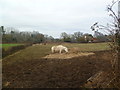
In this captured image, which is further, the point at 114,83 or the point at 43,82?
the point at 43,82

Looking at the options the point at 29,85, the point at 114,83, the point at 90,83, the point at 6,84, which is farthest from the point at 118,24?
the point at 6,84

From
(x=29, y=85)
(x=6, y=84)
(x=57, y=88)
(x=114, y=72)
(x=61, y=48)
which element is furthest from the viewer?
(x=61, y=48)

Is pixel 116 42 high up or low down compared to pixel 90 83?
up

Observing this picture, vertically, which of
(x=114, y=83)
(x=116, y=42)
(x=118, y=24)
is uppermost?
(x=118, y=24)

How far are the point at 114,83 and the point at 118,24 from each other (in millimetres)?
1208

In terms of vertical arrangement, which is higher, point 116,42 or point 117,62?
point 116,42

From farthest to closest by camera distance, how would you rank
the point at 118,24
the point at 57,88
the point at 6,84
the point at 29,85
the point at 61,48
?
the point at 61,48 < the point at 6,84 < the point at 29,85 < the point at 57,88 < the point at 118,24

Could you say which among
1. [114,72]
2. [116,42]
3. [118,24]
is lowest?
[114,72]

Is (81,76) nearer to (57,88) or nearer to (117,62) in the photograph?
(57,88)

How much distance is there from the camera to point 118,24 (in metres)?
3.47

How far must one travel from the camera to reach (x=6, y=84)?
26.9 ft

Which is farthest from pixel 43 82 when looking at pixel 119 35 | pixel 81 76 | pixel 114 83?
pixel 119 35

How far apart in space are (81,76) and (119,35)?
17.8 ft

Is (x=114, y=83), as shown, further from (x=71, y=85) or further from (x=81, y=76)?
(x=81, y=76)
